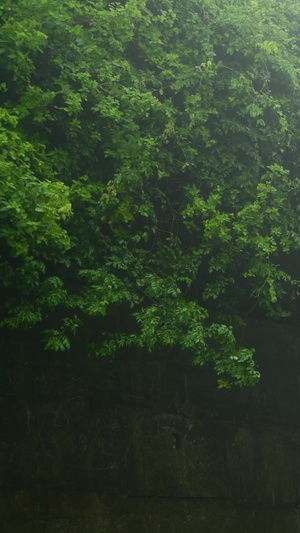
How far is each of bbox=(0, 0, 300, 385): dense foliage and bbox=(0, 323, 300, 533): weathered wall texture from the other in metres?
0.46

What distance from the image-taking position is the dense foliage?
6.66 meters

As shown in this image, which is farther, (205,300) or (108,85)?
(205,300)

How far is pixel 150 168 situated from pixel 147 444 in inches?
108

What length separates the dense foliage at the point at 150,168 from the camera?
6.66 metres

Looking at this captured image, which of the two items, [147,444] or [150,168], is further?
[147,444]

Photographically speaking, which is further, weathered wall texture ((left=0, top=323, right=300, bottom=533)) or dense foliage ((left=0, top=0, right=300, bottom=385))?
weathered wall texture ((left=0, top=323, right=300, bottom=533))

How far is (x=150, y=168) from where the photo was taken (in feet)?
24.0

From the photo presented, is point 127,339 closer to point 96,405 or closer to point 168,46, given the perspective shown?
point 96,405

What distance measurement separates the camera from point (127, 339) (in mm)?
6973

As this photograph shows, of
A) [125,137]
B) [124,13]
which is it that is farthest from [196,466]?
[124,13]

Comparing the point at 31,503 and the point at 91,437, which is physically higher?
the point at 91,437

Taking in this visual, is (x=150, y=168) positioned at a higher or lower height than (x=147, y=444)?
higher

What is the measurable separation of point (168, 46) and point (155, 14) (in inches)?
13.6

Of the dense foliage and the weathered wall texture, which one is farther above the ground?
the dense foliage
